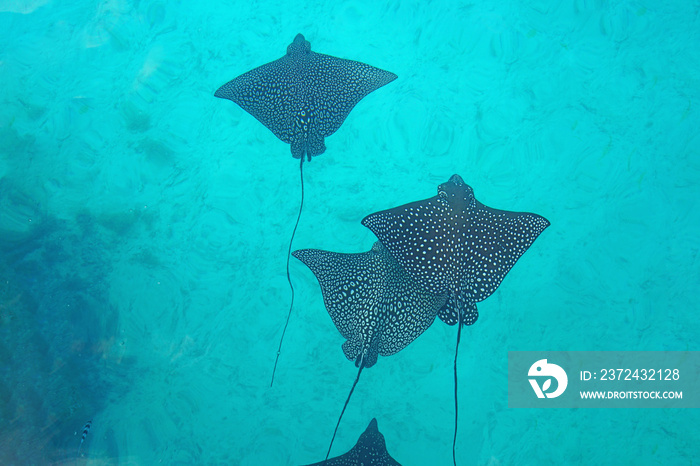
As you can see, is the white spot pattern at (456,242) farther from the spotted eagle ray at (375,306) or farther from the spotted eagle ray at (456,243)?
the spotted eagle ray at (375,306)

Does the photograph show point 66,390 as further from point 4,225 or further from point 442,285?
point 442,285

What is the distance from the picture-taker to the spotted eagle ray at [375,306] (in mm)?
2686

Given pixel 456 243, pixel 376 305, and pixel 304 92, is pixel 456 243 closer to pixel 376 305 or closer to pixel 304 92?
pixel 376 305

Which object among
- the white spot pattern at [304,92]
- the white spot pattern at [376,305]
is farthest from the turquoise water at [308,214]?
the white spot pattern at [376,305]

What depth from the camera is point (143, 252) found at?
10.8ft

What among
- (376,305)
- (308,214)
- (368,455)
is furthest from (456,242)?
(368,455)

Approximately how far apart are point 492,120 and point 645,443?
288 centimetres

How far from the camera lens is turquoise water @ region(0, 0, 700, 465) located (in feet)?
9.89

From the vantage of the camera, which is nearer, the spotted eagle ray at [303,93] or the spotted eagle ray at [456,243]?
the spotted eagle ray at [456,243]

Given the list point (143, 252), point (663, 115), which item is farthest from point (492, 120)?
point (143, 252)

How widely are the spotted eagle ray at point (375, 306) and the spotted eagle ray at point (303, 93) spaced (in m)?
0.53

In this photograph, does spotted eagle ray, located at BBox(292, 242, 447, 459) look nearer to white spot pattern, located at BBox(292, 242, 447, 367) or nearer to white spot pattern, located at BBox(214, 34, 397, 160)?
white spot pattern, located at BBox(292, 242, 447, 367)


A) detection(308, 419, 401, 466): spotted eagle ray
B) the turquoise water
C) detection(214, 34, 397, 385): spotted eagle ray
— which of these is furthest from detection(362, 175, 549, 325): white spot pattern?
detection(308, 419, 401, 466): spotted eagle ray

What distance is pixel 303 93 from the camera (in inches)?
121
